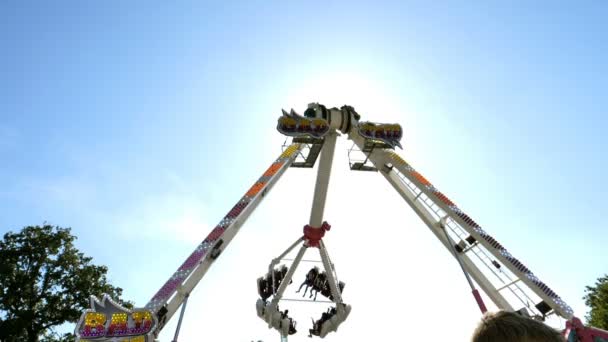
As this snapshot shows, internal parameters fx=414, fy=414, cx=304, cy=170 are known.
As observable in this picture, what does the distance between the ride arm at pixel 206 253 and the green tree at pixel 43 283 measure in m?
16.0

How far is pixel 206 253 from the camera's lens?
12664mm

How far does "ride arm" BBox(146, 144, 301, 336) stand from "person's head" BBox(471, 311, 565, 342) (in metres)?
10.8

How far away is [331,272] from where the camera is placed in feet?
73.6

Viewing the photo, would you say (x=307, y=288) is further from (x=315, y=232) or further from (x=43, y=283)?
(x=43, y=283)

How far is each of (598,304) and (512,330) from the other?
3141 centimetres

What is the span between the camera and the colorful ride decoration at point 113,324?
9.66m

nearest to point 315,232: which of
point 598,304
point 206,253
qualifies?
point 206,253

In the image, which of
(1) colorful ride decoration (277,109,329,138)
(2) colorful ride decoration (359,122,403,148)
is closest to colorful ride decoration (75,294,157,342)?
(1) colorful ride decoration (277,109,329,138)

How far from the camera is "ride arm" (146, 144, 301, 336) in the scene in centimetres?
1117

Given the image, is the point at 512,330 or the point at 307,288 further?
the point at 307,288

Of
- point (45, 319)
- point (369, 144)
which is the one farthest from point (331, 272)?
point (45, 319)

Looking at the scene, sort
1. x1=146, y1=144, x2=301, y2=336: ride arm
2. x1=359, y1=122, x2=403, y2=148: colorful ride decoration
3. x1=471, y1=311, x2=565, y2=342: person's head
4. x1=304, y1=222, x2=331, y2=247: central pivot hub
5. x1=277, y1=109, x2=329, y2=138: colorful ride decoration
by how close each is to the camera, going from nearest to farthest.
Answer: x1=471, y1=311, x2=565, y2=342: person's head → x1=146, y1=144, x2=301, y2=336: ride arm → x1=277, y1=109, x2=329, y2=138: colorful ride decoration → x1=359, y1=122, x2=403, y2=148: colorful ride decoration → x1=304, y1=222, x2=331, y2=247: central pivot hub

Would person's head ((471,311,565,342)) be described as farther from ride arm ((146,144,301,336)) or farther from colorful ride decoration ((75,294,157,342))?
ride arm ((146,144,301,336))

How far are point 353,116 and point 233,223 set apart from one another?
7626 millimetres
